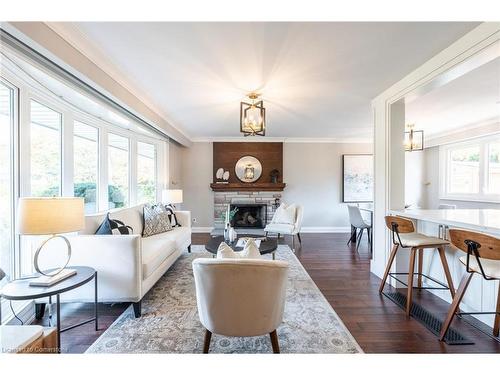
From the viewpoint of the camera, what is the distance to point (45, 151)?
2488mm

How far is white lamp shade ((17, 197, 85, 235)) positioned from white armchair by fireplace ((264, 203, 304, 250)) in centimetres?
346

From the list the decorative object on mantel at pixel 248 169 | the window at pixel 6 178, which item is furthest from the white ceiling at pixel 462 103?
the window at pixel 6 178

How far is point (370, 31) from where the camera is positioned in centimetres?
176

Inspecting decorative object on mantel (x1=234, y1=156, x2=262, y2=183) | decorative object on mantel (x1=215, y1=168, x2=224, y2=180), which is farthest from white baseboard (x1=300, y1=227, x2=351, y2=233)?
decorative object on mantel (x1=215, y1=168, x2=224, y2=180)

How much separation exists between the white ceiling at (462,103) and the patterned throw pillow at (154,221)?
412 centimetres

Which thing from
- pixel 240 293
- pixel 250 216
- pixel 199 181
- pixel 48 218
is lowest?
pixel 250 216

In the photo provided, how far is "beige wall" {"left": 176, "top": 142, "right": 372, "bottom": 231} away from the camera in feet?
19.7

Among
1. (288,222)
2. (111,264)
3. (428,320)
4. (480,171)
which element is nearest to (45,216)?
(111,264)

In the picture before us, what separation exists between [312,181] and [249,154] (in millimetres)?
1741

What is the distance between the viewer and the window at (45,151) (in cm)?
232

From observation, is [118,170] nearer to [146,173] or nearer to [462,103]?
[146,173]

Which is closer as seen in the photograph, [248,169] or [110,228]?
[110,228]

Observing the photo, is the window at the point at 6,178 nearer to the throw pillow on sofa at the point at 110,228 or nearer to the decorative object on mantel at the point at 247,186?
the throw pillow on sofa at the point at 110,228
